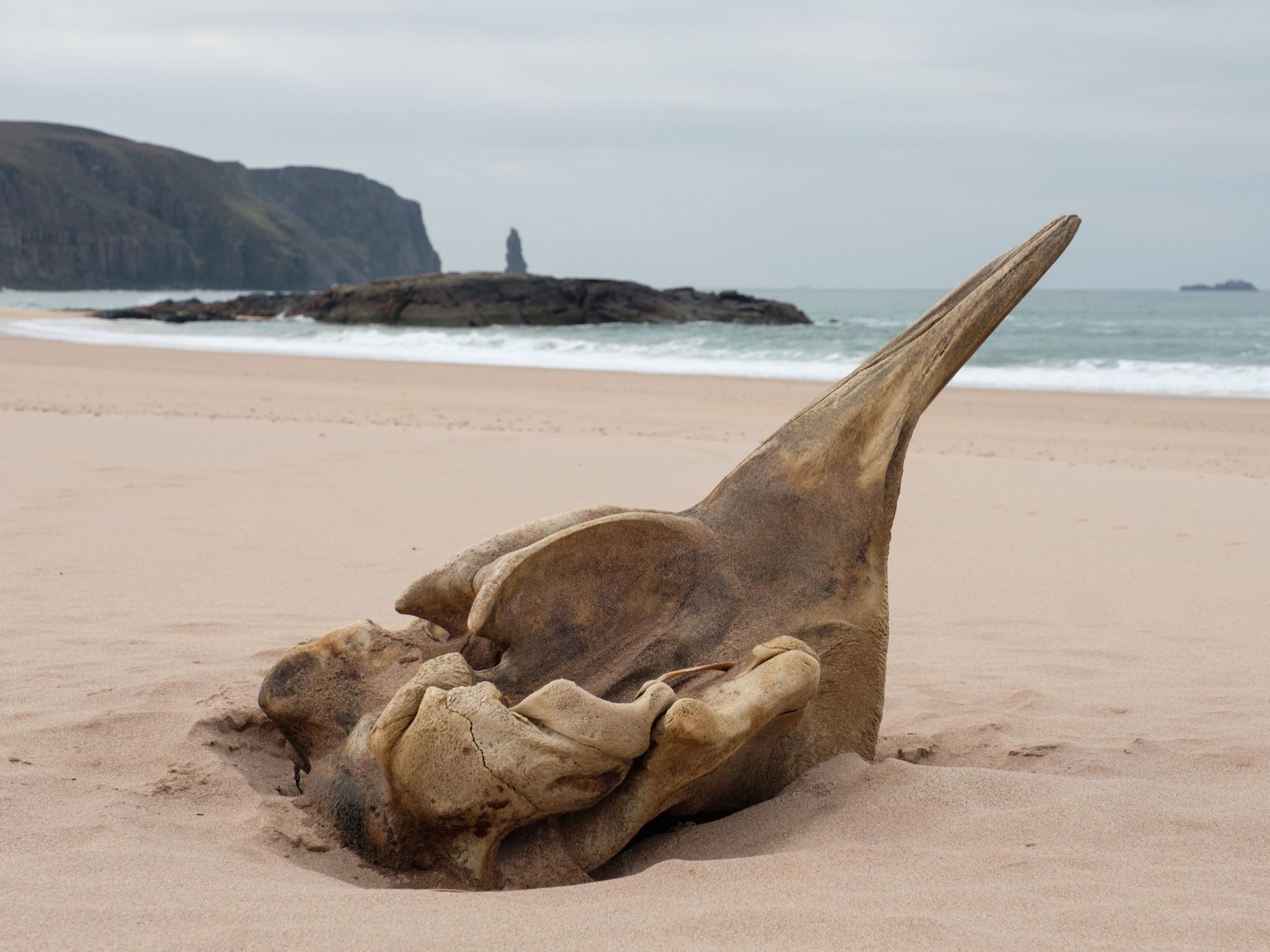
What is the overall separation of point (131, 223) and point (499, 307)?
6454 centimetres

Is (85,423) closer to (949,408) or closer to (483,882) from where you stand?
(483,882)

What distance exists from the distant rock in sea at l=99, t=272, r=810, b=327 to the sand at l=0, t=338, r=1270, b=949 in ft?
119

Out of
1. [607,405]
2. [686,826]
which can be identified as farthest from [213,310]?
[686,826]

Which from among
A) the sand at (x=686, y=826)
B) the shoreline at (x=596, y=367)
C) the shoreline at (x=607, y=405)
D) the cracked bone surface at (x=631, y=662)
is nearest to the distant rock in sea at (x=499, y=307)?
the shoreline at (x=596, y=367)

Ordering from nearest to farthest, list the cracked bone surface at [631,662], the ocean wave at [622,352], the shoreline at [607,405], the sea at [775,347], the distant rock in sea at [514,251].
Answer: the cracked bone surface at [631,662] → the shoreline at [607,405] → the ocean wave at [622,352] → the sea at [775,347] → the distant rock in sea at [514,251]

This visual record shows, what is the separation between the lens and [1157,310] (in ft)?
246

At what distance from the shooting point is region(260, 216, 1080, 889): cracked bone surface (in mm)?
2303

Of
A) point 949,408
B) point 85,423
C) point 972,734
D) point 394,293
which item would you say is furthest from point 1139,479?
point 394,293

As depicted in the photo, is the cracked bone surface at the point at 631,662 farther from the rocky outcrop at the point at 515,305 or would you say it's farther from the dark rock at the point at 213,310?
the dark rock at the point at 213,310

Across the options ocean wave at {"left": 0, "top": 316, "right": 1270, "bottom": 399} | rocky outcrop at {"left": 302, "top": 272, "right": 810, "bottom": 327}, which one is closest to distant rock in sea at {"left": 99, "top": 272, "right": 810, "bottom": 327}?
rocky outcrop at {"left": 302, "top": 272, "right": 810, "bottom": 327}

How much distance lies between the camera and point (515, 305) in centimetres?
4684

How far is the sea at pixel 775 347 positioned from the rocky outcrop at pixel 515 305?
4.74 ft

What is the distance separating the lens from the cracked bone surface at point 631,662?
90.7 inches

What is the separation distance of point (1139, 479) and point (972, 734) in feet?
19.7
